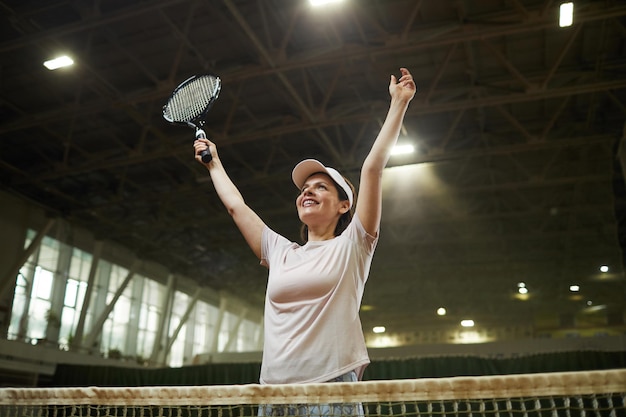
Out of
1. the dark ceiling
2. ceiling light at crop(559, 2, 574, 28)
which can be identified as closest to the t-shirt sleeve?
the dark ceiling

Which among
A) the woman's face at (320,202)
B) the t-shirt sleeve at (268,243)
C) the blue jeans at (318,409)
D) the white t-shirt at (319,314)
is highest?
the woman's face at (320,202)

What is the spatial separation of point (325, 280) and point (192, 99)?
1918mm

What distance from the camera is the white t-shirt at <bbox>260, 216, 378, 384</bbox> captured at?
164cm

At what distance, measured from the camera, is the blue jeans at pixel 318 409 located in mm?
1584

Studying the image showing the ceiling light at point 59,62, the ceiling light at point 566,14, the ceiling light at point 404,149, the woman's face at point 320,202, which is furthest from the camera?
the ceiling light at point 404,149

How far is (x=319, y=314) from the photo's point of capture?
1.67 metres

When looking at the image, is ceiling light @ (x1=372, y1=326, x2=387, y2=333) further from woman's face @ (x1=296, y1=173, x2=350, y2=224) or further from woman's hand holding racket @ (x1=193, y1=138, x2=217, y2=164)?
woman's face @ (x1=296, y1=173, x2=350, y2=224)

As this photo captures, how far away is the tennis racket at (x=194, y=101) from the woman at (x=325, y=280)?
4.33ft

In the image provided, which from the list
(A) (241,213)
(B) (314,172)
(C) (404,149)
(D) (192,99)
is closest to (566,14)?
(C) (404,149)

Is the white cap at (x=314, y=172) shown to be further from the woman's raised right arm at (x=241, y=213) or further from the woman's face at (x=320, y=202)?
the woman's raised right arm at (x=241, y=213)

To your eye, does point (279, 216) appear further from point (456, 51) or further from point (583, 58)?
point (583, 58)

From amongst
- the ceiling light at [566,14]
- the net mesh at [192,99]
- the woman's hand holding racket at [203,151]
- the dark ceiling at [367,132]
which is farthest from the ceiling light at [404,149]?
the woman's hand holding racket at [203,151]

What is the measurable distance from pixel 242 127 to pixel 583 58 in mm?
6308

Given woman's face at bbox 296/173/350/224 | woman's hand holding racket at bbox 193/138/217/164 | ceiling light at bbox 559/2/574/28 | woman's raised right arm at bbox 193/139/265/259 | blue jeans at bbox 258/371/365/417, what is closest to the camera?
blue jeans at bbox 258/371/365/417
